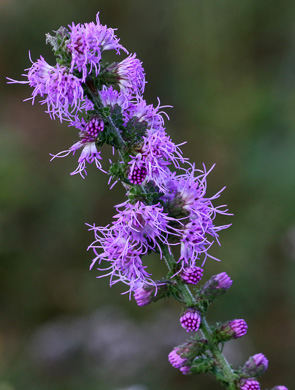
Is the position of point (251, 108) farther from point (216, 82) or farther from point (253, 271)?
point (253, 271)

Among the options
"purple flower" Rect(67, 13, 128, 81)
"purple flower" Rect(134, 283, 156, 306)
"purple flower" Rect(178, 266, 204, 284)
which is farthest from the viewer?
"purple flower" Rect(134, 283, 156, 306)

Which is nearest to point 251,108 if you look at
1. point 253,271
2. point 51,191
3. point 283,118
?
point 283,118

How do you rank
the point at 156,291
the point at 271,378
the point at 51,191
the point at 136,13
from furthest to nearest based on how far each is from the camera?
1. the point at 136,13
2. the point at 51,191
3. the point at 271,378
4. the point at 156,291

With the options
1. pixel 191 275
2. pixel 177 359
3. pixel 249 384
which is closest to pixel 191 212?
pixel 191 275

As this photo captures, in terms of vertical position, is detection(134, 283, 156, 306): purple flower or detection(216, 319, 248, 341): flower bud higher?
detection(134, 283, 156, 306): purple flower

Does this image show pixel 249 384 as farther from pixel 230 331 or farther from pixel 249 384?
pixel 230 331

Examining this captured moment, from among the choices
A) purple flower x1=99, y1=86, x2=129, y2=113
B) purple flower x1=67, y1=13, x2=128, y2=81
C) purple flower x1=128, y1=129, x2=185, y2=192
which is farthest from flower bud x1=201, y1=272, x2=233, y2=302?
purple flower x1=67, y1=13, x2=128, y2=81

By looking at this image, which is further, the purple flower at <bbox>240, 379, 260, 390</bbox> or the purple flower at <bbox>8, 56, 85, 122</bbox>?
the purple flower at <bbox>240, 379, 260, 390</bbox>

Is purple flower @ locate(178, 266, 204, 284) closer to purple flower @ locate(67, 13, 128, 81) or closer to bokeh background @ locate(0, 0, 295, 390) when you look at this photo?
purple flower @ locate(67, 13, 128, 81)
